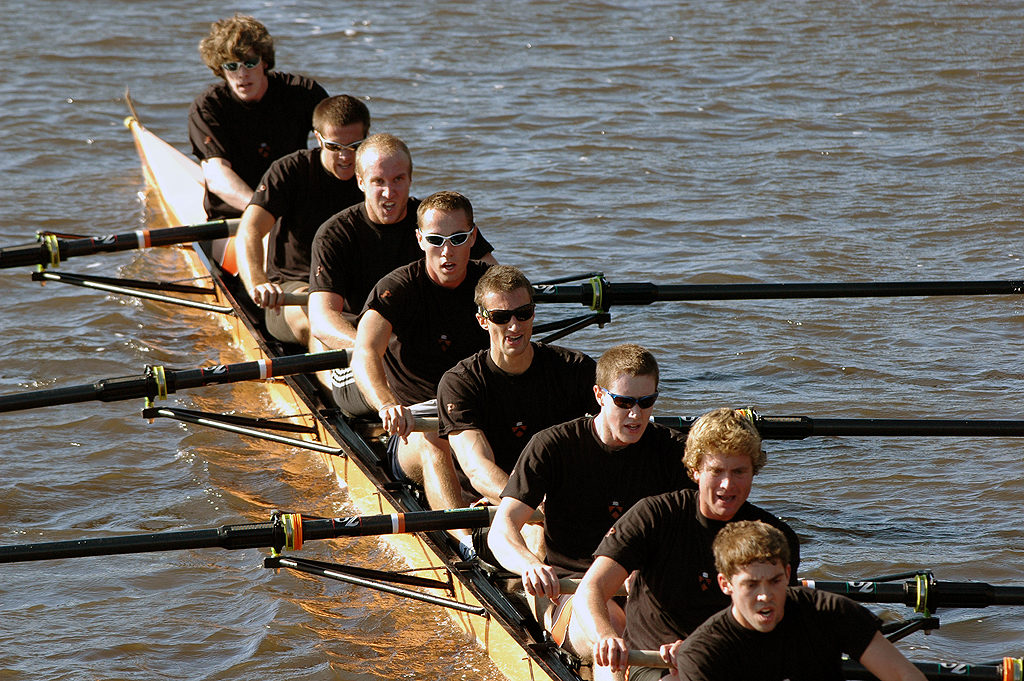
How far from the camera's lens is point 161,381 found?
5965 millimetres

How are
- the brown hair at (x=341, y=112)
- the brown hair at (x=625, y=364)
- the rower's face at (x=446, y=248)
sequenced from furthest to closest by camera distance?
the brown hair at (x=341, y=112)
the rower's face at (x=446, y=248)
the brown hair at (x=625, y=364)

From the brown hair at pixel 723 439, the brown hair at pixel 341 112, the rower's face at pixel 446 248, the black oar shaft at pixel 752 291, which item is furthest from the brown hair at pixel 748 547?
the brown hair at pixel 341 112

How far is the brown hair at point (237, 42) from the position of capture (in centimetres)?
776

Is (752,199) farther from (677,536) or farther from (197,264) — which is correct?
(677,536)

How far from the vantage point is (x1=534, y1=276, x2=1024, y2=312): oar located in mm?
6664

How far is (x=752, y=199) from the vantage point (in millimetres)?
10891

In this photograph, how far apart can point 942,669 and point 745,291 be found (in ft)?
10.2

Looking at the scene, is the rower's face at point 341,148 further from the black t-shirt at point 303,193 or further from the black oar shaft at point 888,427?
the black oar shaft at point 888,427

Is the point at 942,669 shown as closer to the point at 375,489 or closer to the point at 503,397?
the point at 503,397

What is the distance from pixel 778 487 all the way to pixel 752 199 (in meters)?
4.82

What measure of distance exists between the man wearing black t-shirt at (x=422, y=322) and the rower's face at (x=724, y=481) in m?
1.83

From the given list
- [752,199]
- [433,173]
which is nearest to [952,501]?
[752,199]

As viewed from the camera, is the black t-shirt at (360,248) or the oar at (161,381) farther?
the black t-shirt at (360,248)

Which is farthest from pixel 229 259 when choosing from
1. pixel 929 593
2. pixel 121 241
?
pixel 929 593
